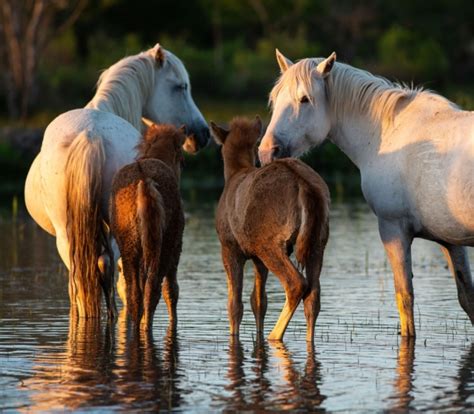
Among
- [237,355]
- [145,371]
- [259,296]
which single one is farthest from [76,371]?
[259,296]

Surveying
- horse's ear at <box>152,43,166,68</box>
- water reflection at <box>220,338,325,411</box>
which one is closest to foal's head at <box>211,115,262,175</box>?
water reflection at <box>220,338,325,411</box>

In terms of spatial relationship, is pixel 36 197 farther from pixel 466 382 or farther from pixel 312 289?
pixel 466 382

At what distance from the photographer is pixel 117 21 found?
43.7 metres

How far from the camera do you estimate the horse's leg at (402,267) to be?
8703mm

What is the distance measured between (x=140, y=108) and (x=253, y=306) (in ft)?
9.19

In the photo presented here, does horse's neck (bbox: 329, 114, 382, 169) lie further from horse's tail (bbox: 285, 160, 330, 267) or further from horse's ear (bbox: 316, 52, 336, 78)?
horse's tail (bbox: 285, 160, 330, 267)

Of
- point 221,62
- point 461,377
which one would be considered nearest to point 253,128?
point 461,377

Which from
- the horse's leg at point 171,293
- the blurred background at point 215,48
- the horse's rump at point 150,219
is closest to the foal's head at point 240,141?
the horse's rump at point 150,219

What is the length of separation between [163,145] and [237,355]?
6.25ft

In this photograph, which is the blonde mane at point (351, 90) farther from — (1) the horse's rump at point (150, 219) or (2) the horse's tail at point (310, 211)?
(1) the horse's rump at point (150, 219)

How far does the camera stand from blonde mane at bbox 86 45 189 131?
10680mm

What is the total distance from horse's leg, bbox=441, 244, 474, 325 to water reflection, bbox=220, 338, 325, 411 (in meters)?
1.35

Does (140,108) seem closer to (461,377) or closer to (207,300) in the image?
(207,300)

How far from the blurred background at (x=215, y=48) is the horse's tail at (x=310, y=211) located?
881 cm
